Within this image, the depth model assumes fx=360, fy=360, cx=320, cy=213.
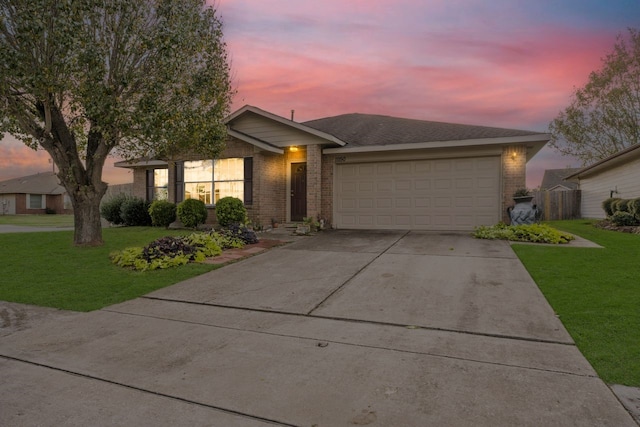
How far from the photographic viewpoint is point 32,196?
42.6 m

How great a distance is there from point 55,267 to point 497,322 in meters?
7.49

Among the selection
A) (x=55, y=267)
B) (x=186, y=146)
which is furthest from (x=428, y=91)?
(x=55, y=267)

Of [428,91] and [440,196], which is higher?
[428,91]

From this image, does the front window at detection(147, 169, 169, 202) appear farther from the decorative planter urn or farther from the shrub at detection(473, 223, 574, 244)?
the decorative planter urn

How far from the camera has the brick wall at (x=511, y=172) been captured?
11055 mm

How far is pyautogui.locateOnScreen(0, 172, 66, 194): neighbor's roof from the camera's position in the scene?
1650 inches

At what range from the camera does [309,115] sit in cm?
1962

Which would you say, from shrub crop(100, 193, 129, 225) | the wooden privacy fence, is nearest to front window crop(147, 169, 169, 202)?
shrub crop(100, 193, 129, 225)

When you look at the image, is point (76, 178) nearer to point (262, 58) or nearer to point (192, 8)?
point (192, 8)

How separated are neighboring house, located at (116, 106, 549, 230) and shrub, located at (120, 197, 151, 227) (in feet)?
6.32

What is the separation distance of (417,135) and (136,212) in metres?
11.4

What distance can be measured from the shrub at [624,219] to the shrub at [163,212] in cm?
1509

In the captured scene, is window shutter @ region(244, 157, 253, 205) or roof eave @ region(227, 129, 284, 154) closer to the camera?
roof eave @ region(227, 129, 284, 154)

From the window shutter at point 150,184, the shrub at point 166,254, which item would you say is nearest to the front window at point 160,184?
the window shutter at point 150,184
